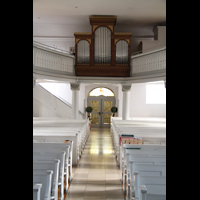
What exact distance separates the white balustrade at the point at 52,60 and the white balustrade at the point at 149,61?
345 centimetres

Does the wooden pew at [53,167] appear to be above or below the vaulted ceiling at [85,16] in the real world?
below

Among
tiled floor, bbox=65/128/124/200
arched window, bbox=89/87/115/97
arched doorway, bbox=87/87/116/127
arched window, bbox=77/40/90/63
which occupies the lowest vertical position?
tiled floor, bbox=65/128/124/200

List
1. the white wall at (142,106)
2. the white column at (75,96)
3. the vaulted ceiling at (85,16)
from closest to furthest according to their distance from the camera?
the vaulted ceiling at (85,16)
the white column at (75,96)
the white wall at (142,106)

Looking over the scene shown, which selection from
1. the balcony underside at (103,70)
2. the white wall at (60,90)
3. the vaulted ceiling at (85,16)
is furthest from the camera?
the white wall at (60,90)

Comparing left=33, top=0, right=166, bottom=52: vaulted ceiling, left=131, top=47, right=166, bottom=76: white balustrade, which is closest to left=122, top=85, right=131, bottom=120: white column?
left=131, top=47, right=166, bottom=76: white balustrade

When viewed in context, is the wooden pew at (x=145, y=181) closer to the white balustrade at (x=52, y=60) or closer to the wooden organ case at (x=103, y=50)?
the white balustrade at (x=52, y=60)

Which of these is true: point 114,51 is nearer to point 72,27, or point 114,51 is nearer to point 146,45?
point 146,45

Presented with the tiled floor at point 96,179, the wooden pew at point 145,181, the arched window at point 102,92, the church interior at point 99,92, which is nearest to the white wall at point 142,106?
the church interior at point 99,92

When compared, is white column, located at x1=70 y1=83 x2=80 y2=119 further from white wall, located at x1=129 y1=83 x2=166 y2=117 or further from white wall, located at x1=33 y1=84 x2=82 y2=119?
white wall, located at x1=129 y1=83 x2=166 y2=117

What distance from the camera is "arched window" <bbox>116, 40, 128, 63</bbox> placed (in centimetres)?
1378

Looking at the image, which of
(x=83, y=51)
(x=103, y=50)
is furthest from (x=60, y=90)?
(x=103, y=50)

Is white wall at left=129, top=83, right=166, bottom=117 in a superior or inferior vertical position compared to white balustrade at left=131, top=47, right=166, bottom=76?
inferior

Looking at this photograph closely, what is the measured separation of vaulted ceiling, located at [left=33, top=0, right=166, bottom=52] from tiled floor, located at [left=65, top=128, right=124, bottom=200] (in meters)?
7.53

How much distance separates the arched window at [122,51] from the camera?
13.8 metres
